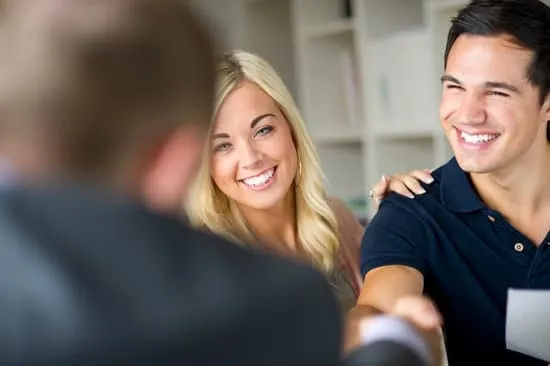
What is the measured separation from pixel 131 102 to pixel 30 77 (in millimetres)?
61

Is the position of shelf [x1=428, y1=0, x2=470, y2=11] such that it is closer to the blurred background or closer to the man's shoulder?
the blurred background

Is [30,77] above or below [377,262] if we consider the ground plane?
above

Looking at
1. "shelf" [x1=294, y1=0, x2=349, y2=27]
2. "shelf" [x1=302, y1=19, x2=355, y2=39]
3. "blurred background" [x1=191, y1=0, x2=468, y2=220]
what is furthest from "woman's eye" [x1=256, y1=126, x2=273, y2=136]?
"shelf" [x1=294, y1=0, x2=349, y2=27]

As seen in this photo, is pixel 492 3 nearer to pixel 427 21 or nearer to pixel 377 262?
pixel 377 262

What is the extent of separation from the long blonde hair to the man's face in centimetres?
36

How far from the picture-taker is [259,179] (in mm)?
1934

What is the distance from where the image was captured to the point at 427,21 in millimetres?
2945

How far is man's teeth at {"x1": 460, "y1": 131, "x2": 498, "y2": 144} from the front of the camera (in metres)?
1.73

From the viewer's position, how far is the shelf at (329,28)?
11.2 ft

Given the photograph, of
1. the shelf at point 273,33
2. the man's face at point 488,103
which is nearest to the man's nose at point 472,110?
the man's face at point 488,103

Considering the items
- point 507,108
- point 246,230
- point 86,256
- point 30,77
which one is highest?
point 30,77

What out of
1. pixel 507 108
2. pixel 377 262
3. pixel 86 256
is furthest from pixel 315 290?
pixel 507 108

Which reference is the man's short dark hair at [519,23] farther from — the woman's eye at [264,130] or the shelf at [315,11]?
the shelf at [315,11]

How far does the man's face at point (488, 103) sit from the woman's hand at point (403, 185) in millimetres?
87
